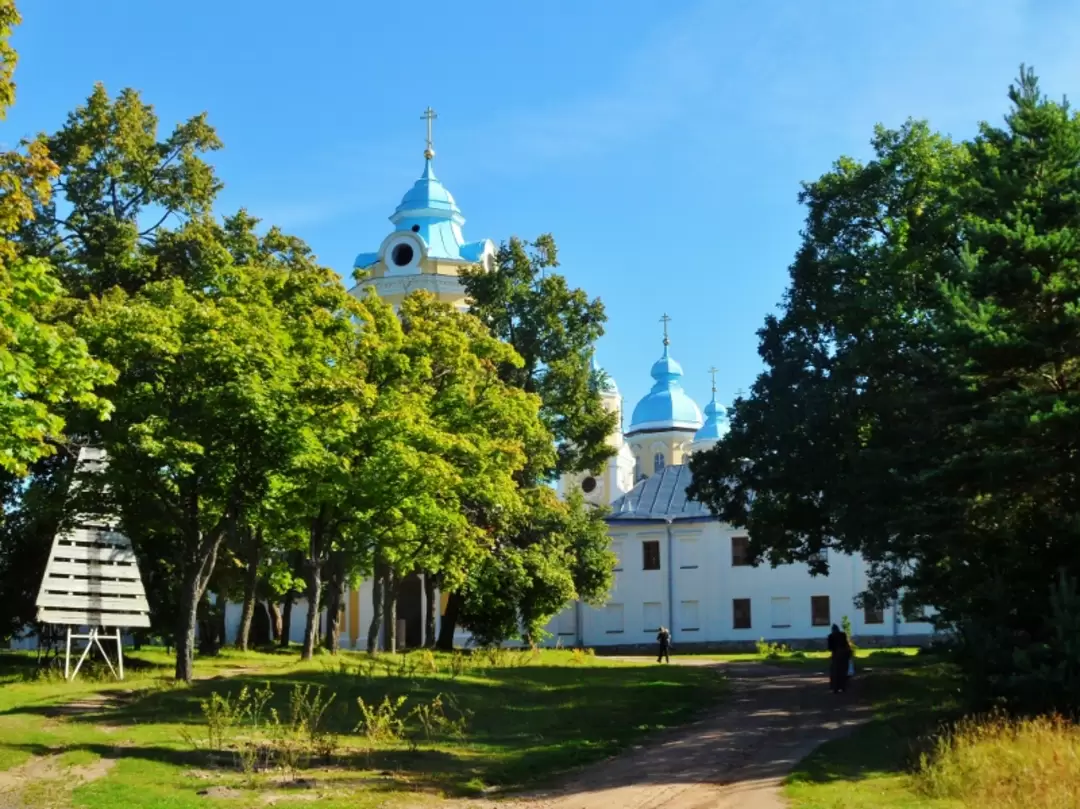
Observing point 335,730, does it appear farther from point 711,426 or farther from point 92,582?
point 711,426

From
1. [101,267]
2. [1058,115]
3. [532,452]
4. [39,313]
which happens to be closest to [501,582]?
[532,452]

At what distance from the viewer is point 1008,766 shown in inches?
531

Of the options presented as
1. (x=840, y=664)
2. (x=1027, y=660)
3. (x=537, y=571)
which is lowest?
(x=840, y=664)

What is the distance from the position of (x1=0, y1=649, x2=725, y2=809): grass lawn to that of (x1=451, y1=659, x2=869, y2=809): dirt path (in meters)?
0.72

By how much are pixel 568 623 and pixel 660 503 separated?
7729 mm

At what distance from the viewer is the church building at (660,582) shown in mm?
55531

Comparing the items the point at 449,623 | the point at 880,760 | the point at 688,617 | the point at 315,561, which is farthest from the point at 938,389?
the point at 688,617

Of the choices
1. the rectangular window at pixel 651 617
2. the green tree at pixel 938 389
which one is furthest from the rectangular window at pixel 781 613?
the green tree at pixel 938 389

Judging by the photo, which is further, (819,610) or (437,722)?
(819,610)

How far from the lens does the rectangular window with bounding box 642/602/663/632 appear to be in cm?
6088

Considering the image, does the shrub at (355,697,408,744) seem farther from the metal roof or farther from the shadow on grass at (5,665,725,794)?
the metal roof

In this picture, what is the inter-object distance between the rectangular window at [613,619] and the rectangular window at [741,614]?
5.65 meters

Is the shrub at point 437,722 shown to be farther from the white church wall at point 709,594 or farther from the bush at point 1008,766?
the white church wall at point 709,594

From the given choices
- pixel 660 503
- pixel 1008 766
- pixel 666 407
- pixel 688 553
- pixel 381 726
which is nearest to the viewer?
pixel 1008 766
